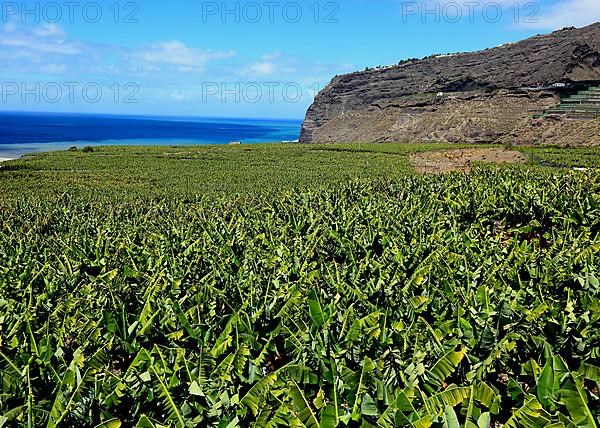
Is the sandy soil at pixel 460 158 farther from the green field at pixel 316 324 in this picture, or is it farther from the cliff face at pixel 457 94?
the green field at pixel 316 324

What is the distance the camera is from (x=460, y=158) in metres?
44.1

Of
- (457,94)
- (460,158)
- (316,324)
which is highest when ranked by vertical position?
(457,94)

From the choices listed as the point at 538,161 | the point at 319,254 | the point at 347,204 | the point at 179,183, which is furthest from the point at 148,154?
the point at 319,254

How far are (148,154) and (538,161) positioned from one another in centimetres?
3511

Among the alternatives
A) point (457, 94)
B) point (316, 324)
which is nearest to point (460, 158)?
point (457, 94)

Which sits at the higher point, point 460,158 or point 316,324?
point 460,158

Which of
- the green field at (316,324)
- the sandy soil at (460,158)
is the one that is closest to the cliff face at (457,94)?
the sandy soil at (460,158)

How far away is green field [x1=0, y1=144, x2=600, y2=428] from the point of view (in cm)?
347

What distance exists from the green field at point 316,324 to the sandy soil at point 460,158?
29395 mm

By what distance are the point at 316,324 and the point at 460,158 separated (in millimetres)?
41679

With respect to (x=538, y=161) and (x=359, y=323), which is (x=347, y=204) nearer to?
(x=359, y=323)

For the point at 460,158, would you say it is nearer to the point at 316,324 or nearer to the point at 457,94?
the point at 457,94

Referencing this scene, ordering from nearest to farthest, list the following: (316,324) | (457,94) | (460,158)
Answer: (316,324) → (460,158) → (457,94)

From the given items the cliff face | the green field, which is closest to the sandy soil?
the cliff face
